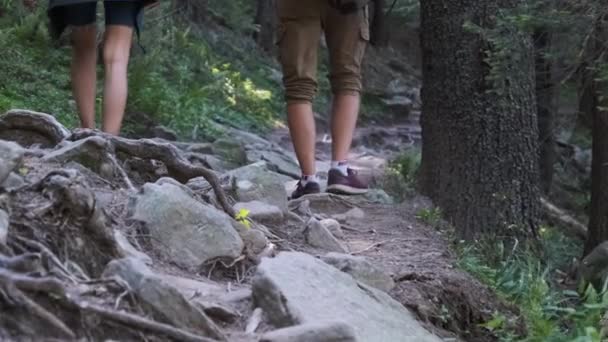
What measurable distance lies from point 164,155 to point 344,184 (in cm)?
174

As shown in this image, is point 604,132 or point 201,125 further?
point 201,125

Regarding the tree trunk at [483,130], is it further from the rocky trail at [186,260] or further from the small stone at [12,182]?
the small stone at [12,182]

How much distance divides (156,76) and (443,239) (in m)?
6.82

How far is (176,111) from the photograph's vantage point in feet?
35.3

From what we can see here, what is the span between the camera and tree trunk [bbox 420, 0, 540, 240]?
5598 mm

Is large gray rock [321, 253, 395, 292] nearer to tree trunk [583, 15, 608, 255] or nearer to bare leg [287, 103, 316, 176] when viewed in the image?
bare leg [287, 103, 316, 176]

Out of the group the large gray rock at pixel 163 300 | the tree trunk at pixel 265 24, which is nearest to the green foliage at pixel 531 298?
the large gray rock at pixel 163 300

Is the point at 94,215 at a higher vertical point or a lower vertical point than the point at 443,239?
higher

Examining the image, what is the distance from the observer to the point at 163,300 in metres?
2.38

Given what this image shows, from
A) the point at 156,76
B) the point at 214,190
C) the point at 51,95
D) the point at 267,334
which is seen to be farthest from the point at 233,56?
the point at 267,334

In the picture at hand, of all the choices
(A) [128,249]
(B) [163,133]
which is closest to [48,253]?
(A) [128,249]

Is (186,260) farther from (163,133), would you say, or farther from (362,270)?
(163,133)

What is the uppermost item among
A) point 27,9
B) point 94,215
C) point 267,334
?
point 27,9

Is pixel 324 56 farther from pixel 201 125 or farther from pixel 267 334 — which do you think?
pixel 267 334
